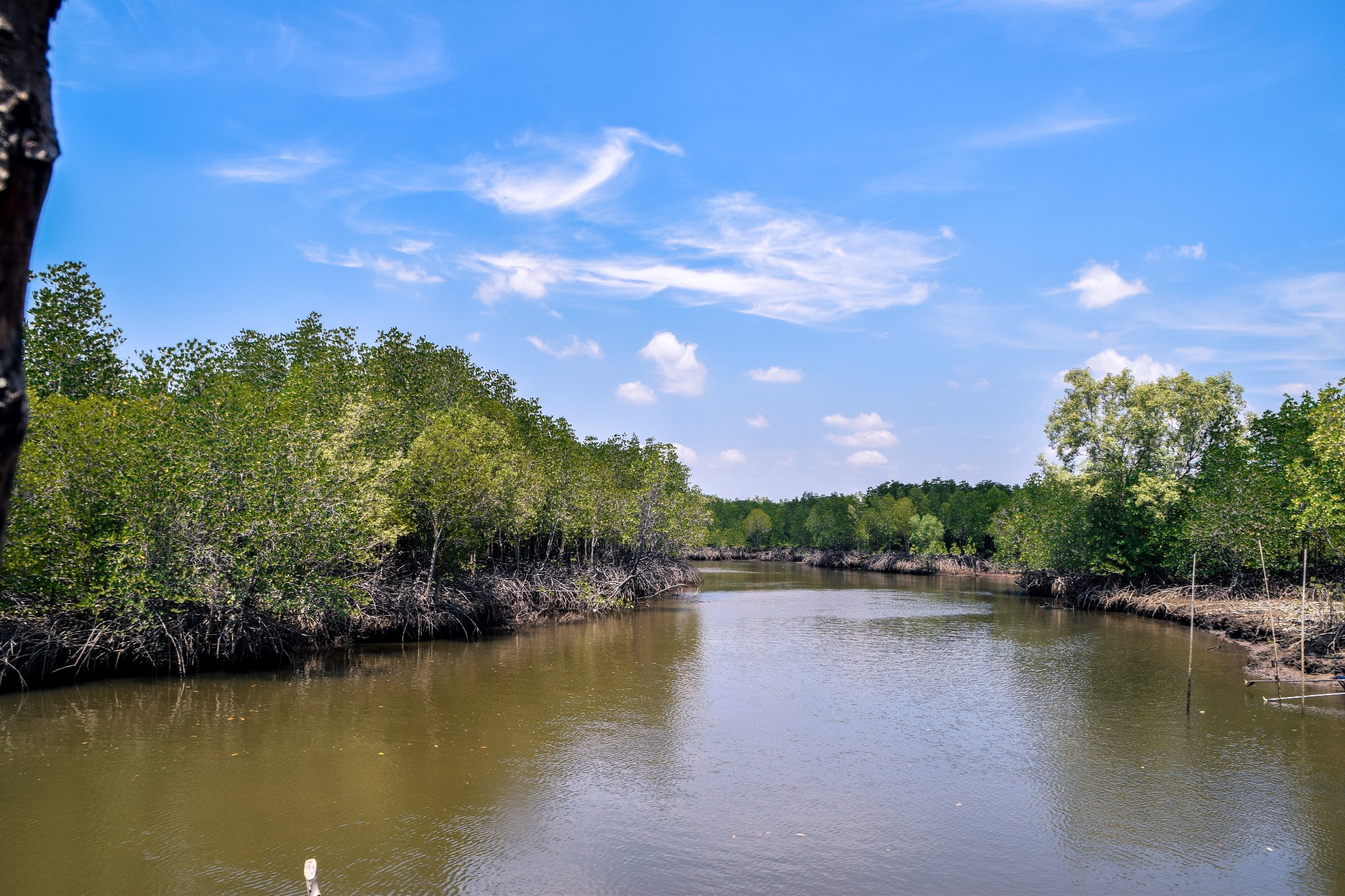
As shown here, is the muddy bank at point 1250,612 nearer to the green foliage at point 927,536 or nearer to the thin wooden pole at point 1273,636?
the thin wooden pole at point 1273,636

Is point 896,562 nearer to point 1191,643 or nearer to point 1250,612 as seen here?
point 1250,612

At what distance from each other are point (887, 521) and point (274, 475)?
58.0 metres

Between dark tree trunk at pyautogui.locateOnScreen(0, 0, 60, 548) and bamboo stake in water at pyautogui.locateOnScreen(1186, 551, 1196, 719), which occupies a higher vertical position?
dark tree trunk at pyautogui.locateOnScreen(0, 0, 60, 548)

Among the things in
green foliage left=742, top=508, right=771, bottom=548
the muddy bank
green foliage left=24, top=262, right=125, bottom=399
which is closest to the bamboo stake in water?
the muddy bank

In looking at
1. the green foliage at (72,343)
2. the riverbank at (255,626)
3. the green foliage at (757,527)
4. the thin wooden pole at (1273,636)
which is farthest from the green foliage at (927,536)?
the green foliage at (72,343)

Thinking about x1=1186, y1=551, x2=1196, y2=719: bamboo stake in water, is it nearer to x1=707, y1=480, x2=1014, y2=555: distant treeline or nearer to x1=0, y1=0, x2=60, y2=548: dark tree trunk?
x1=0, y1=0, x2=60, y2=548: dark tree trunk

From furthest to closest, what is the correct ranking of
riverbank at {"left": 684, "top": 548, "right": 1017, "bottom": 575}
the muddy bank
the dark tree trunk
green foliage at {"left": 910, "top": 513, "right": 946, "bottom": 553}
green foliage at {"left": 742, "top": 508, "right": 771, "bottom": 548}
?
green foliage at {"left": 742, "top": 508, "right": 771, "bottom": 548} < green foliage at {"left": 910, "top": 513, "right": 946, "bottom": 553} < riverbank at {"left": 684, "top": 548, "right": 1017, "bottom": 575} < the muddy bank < the dark tree trunk

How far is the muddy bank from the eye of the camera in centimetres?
1763

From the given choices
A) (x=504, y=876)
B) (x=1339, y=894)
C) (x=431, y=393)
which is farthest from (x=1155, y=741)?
(x=431, y=393)

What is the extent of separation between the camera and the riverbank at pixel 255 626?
14.9 metres

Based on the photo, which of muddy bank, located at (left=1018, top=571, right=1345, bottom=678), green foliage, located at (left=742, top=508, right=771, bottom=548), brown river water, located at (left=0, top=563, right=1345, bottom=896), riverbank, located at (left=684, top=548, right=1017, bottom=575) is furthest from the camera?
green foliage, located at (left=742, top=508, right=771, bottom=548)

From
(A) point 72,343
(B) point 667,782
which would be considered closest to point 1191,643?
(B) point 667,782

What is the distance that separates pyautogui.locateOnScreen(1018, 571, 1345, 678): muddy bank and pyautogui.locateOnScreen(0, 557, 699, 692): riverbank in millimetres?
21010

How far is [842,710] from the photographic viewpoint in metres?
15.3
